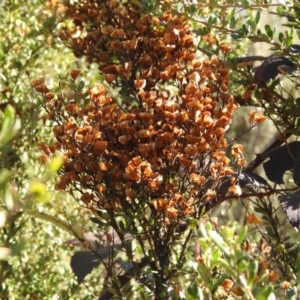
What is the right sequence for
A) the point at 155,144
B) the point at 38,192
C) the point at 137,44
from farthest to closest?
the point at 137,44 → the point at 155,144 → the point at 38,192

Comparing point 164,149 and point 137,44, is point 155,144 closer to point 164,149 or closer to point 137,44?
point 164,149

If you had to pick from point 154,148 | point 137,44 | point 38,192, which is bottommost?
point 38,192

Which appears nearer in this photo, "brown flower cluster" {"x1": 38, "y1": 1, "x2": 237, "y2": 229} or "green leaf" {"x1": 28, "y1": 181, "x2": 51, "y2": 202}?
"green leaf" {"x1": 28, "y1": 181, "x2": 51, "y2": 202}

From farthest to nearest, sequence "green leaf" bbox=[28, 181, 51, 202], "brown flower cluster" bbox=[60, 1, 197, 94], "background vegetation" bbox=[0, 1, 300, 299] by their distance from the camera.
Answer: "brown flower cluster" bbox=[60, 1, 197, 94], "background vegetation" bbox=[0, 1, 300, 299], "green leaf" bbox=[28, 181, 51, 202]

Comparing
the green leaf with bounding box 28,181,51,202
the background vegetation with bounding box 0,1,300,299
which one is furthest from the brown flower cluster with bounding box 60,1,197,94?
the green leaf with bounding box 28,181,51,202

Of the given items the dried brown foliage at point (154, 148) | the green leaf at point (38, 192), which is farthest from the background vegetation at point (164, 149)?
the green leaf at point (38, 192)

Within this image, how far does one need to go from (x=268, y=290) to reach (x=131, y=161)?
1.25 feet

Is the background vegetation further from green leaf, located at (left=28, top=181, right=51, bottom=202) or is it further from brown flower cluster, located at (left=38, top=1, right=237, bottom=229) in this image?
green leaf, located at (left=28, top=181, right=51, bottom=202)

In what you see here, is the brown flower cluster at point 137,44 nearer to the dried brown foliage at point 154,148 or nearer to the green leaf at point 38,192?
the dried brown foliage at point 154,148

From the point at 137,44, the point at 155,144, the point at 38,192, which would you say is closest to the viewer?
the point at 38,192

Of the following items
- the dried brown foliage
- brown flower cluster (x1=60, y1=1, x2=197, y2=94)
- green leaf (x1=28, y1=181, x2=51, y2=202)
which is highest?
brown flower cluster (x1=60, y1=1, x2=197, y2=94)

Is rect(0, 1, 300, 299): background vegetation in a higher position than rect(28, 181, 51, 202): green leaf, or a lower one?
higher

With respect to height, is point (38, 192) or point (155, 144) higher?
point (155, 144)

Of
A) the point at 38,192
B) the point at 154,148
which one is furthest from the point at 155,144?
the point at 38,192
